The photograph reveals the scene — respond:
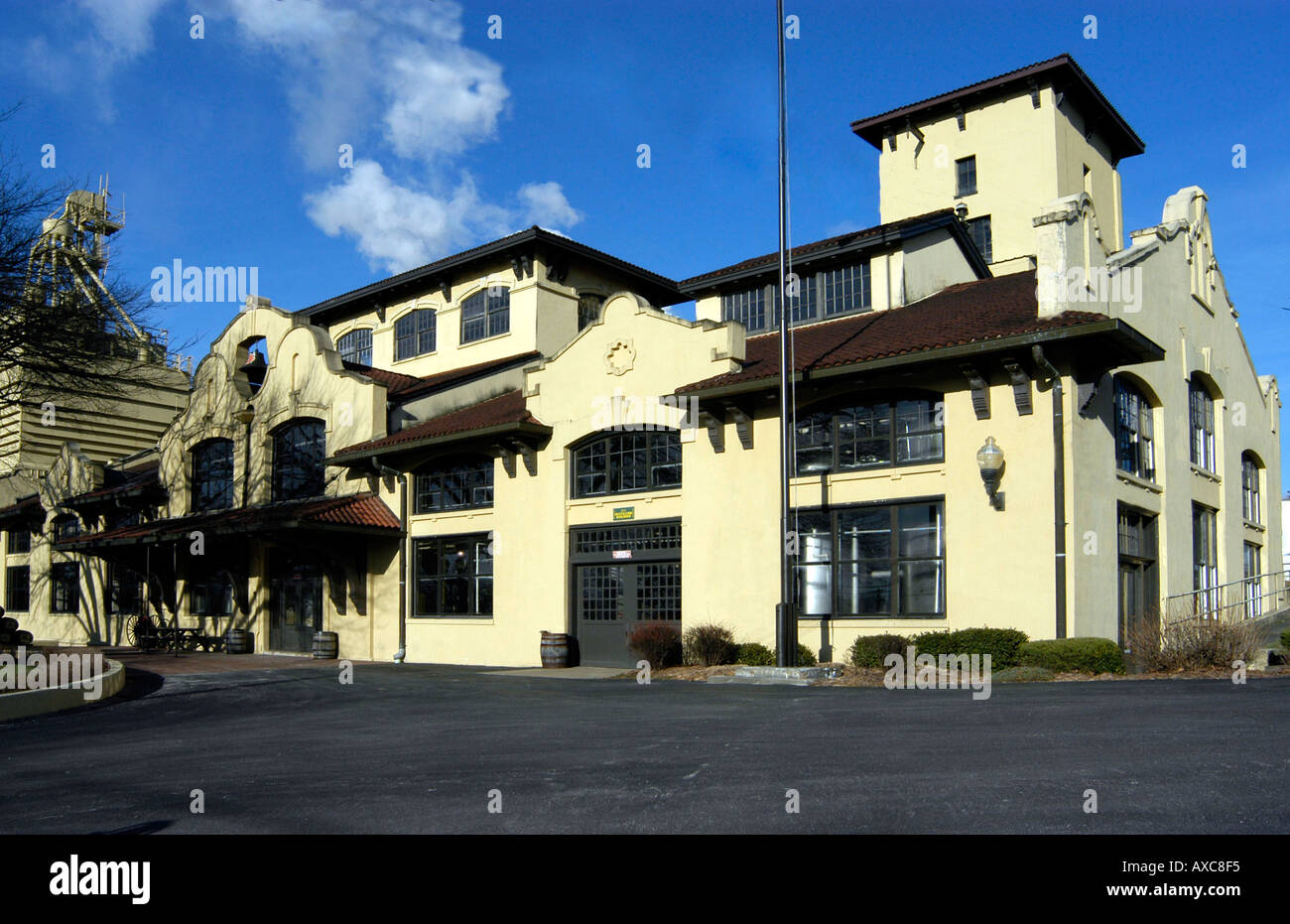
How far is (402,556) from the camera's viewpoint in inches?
1104

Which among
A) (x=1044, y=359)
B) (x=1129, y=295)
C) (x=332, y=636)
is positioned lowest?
(x=332, y=636)

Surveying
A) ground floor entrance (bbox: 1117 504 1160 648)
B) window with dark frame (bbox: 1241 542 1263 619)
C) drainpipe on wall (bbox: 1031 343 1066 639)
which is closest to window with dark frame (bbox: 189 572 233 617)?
drainpipe on wall (bbox: 1031 343 1066 639)

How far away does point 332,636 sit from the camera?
28609 millimetres

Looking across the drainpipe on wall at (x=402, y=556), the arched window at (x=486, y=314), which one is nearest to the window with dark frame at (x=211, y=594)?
the drainpipe on wall at (x=402, y=556)

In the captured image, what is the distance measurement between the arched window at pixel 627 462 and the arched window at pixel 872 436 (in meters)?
3.00

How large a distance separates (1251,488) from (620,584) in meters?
19.2

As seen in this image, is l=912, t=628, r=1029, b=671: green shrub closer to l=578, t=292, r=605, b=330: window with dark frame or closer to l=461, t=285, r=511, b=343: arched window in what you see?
l=578, t=292, r=605, b=330: window with dark frame

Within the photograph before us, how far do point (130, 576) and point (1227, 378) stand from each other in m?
33.4

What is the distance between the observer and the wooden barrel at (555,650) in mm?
23672

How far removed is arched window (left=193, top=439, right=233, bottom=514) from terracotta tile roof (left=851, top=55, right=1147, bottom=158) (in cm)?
2413

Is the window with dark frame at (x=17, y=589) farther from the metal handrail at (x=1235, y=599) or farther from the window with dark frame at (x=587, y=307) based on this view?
the metal handrail at (x=1235, y=599)

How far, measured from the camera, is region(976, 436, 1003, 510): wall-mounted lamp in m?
18.2
